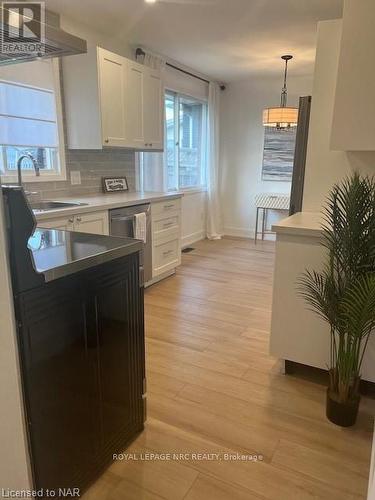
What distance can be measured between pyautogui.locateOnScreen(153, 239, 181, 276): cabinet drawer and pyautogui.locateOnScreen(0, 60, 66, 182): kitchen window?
1.17m

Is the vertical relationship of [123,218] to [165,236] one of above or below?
above

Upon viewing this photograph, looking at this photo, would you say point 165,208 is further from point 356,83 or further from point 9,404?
point 9,404

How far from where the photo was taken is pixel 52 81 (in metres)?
3.15

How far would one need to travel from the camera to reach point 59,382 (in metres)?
1.24

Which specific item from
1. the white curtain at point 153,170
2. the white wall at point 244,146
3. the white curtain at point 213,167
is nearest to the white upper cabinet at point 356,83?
the white curtain at point 153,170

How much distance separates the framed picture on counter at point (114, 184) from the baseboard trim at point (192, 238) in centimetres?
174

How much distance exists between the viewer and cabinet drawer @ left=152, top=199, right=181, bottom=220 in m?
3.63

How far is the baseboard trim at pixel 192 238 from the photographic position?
18.4 feet

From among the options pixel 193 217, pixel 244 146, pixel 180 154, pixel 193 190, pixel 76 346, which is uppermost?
pixel 244 146

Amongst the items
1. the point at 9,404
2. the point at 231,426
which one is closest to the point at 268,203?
the point at 231,426

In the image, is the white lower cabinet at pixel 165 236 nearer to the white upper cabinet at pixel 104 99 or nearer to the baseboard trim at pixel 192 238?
the white upper cabinet at pixel 104 99

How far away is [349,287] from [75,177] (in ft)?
8.95

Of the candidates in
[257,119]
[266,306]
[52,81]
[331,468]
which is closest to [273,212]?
[257,119]

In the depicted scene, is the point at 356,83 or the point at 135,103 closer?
the point at 356,83
